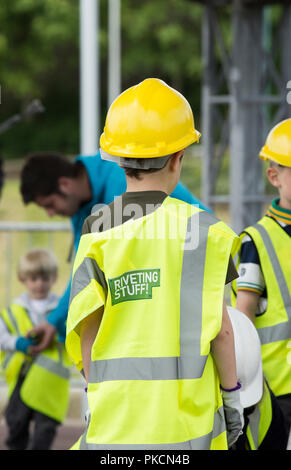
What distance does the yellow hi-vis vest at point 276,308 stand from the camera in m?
2.56

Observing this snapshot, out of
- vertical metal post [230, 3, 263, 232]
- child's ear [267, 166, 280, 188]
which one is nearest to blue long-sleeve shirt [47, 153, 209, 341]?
child's ear [267, 166, 280, 188]

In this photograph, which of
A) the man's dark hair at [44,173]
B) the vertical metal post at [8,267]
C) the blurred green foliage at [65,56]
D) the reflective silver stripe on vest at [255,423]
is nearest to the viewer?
the reflective silver stripe on vest at [255,423]

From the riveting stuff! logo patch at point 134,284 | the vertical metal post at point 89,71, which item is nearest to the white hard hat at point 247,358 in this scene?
the riveting stuff! logo patch at point 134,284

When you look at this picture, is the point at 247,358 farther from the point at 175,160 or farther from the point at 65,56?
the point at 65,56

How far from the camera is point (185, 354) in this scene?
6.20 ft

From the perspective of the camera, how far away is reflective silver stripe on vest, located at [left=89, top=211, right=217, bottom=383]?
1.87 m

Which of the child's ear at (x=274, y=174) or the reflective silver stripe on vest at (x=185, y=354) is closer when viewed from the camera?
the reflective silver stripe on vest at (x=185, y=354)

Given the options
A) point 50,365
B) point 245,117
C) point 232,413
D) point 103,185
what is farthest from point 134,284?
point 245,117

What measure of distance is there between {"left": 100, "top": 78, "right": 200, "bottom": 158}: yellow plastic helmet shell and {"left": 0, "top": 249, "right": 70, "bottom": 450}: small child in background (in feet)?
7.64

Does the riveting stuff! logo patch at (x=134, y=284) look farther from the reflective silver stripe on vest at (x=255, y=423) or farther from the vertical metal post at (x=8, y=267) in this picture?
the vertical metal post at (x=8, y=267)

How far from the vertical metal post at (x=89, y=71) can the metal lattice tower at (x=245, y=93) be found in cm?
416

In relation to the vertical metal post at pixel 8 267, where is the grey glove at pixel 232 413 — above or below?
above

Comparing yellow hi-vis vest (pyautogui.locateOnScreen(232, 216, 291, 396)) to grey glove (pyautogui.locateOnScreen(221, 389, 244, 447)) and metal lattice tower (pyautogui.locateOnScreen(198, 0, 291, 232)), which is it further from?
metal lattice tower (pyautogui.locateOnScreen(198, 0, 291, 232))

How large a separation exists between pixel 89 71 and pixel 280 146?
225 centimetres
